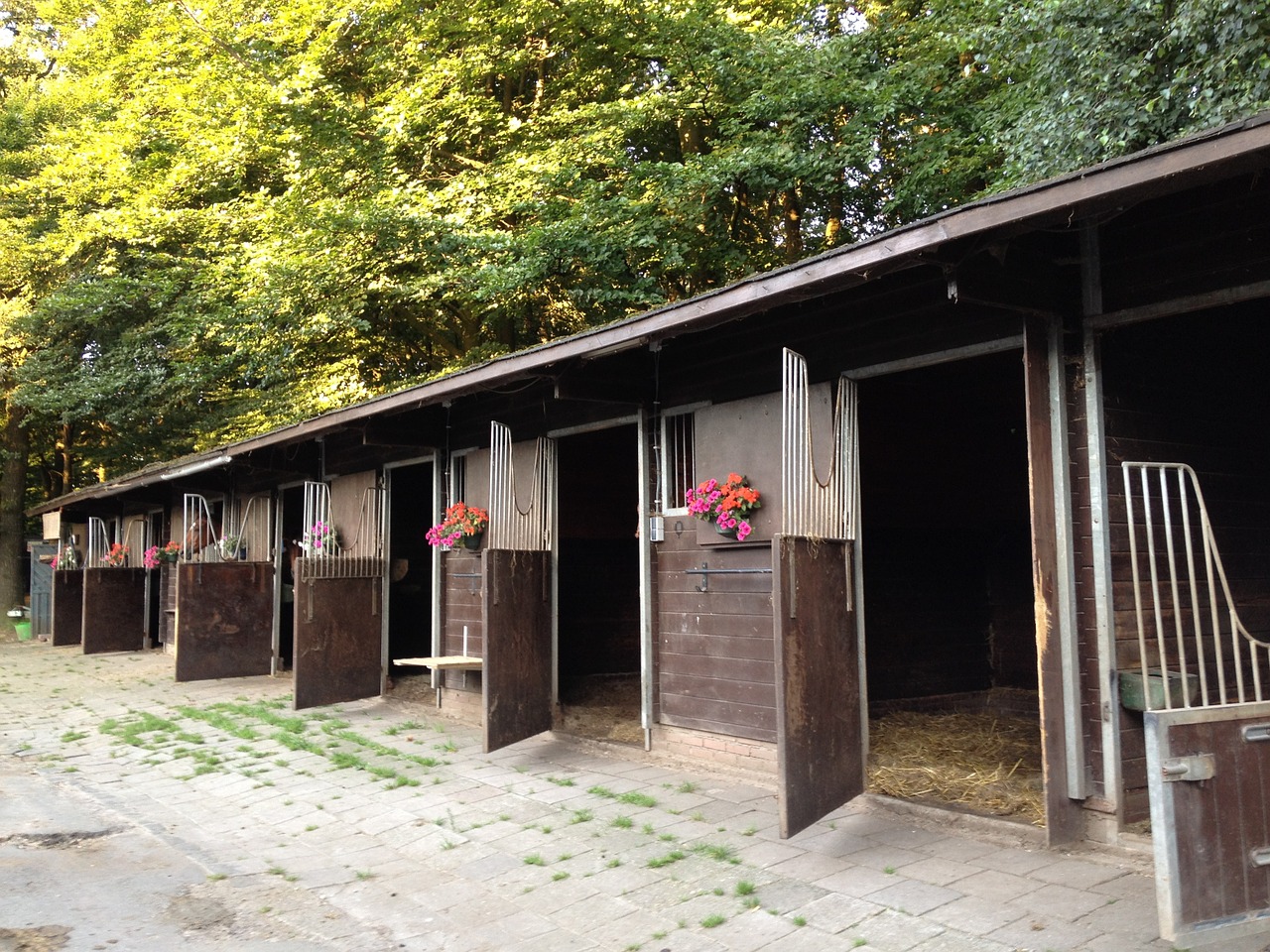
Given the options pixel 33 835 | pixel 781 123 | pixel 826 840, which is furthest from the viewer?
pixel 781 123

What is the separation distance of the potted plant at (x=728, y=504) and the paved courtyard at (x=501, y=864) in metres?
1.60

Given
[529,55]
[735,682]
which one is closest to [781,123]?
[529,55]

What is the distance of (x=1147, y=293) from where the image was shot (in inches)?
185

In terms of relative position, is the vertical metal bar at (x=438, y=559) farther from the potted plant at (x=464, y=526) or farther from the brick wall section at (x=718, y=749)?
the brick wall section at (x=718, y=749)

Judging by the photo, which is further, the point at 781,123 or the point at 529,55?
the point at 529,55

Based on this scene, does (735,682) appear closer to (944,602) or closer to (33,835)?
(944,602)

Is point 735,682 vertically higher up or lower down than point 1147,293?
lower down

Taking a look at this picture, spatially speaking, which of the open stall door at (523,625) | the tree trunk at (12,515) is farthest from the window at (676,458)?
the tree trunk at (12,515)

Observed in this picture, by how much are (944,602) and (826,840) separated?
14.8 feet

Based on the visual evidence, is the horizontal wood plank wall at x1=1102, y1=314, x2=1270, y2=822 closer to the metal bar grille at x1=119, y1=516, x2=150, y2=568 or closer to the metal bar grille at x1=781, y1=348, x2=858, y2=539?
the metal bar grille at x1=781, y1=348, x2=858, y2=539

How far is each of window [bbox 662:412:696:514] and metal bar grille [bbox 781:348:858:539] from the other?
1.41m

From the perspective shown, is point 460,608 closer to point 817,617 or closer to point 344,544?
point 344,544

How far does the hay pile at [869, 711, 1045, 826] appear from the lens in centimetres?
576

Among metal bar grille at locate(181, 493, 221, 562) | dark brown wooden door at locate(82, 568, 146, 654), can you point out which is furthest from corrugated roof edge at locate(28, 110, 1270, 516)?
dark brown wooden door at locate(82, 568, 146, 654)
